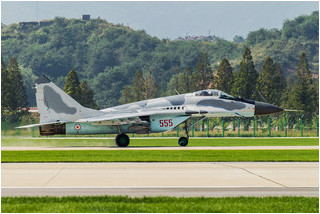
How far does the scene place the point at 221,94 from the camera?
3869cm

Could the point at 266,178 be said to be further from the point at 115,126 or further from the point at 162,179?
the point at 115,126

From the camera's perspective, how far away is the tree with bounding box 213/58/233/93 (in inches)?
3548

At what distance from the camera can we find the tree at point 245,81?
8569 centimetres

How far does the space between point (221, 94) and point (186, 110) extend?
96.0 inches

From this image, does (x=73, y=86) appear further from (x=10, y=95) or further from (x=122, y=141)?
(x=122, y=141)

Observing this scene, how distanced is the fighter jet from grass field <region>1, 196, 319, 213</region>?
23320 millimetres

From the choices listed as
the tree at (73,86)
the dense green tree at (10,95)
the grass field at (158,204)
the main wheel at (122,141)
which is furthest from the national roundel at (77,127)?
the tree at (73,86)

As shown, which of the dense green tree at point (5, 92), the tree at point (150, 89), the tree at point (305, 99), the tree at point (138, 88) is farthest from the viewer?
the tree at point (150, 89)

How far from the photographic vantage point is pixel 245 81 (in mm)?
86125

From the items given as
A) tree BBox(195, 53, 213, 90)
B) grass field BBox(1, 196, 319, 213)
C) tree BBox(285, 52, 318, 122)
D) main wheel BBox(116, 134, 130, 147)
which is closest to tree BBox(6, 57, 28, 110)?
tree BBox(195, 53, 213, 90)

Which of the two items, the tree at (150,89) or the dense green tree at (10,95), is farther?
the tree at (150,89)

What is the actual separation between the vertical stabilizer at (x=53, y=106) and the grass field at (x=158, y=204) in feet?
79.1

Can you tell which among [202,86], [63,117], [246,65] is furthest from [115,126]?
[202,86]

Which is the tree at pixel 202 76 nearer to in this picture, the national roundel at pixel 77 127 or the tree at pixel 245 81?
the tree at pixel 245 81
